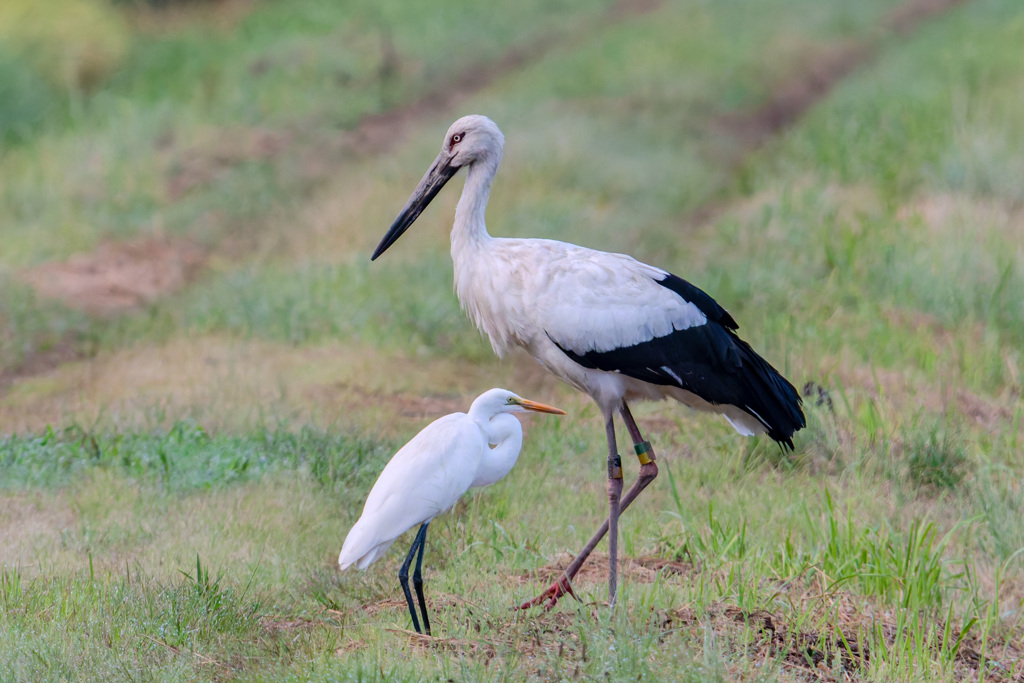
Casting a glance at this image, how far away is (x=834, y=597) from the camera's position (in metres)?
5.14

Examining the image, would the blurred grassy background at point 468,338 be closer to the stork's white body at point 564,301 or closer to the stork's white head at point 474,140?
the stork's white body at point 564,301

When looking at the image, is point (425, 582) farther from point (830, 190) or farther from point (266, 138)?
point (266, 138)

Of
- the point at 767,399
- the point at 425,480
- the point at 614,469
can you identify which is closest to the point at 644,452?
the point at 614,469

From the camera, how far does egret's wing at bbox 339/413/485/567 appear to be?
180 inches

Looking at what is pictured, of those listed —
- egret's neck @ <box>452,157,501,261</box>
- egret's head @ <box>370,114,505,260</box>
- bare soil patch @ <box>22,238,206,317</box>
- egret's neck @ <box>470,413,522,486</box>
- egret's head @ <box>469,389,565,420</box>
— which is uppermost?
egret's head @ <box>370,114,505,260</box>

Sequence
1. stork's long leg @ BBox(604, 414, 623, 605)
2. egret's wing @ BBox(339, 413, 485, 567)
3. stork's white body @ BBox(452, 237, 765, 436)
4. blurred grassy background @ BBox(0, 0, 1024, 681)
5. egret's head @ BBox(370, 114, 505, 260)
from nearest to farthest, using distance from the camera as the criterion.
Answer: egret's wing @ BBox(339, 413, 485, 567) < blurred grassy background @ BBox(0, 0, 1024, 681) < stork's white body @ BBox(452, 237, 765, 436) < stork's long leg @ BBox(604, 414, 623, 605) < egret's head @ BBox(370, 114, 505, 260)

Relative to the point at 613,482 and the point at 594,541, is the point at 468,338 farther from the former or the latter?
the point at 594,541

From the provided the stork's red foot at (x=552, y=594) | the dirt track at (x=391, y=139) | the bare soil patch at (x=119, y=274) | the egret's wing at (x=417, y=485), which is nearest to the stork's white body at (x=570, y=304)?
the egret's wing at (x=417, y=485)

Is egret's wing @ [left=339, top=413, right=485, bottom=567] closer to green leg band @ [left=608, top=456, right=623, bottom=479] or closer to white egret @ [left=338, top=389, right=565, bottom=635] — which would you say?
white egret @ [left=338, top=389, right=565, bottom=635]

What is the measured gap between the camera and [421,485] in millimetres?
4641

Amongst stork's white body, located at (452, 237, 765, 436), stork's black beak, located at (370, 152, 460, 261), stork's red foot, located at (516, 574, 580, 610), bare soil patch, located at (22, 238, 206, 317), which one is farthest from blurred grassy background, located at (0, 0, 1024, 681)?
stork's black beak, located at (370, 152, 460, 261)

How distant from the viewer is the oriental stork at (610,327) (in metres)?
5.30

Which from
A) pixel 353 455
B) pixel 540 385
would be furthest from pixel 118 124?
pixel 353 455

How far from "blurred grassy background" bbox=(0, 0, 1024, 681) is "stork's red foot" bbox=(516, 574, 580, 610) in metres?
0.17
